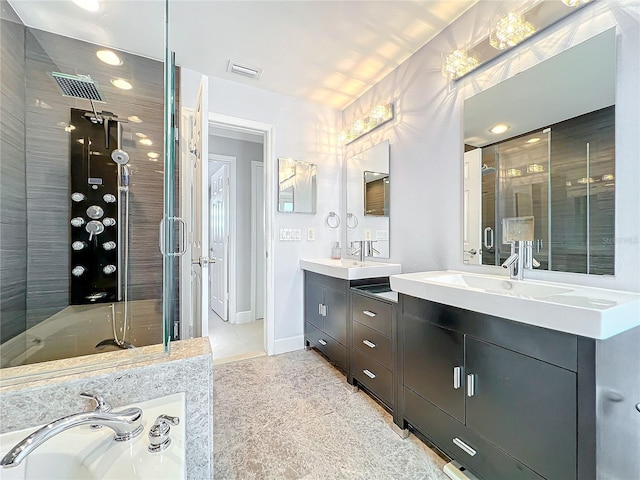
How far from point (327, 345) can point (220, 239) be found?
7.70 ft

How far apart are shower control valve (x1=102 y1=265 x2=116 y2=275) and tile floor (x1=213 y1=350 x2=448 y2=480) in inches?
46.5

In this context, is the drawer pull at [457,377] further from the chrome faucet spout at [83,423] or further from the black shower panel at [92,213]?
the black shower panel at [92,213]

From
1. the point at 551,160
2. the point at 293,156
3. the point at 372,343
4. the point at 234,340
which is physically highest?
the point at 293,156

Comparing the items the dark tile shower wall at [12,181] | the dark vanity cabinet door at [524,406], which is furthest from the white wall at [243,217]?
the dark vanity cabinet door at [524,406]

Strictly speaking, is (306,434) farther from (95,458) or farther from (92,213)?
(92,213)

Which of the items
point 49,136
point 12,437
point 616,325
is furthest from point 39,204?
point 616,325

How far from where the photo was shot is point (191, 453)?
968mm

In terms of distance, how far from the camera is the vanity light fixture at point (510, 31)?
1424 mm

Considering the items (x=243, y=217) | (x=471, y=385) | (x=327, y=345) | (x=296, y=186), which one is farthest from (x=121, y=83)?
(x=471, y=385)

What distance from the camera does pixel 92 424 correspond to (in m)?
0.78

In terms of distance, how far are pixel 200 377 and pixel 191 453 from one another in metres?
0.26

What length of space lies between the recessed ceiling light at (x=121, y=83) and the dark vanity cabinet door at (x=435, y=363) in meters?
2.66

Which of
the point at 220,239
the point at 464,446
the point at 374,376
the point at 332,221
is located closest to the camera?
the point at 464,446

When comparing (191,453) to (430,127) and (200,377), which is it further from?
(430,127)
